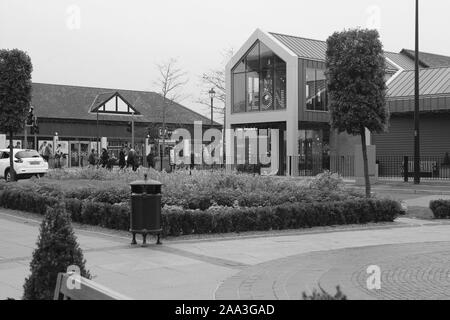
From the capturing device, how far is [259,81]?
1533 inches

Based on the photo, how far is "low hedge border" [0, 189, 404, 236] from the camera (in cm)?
1160

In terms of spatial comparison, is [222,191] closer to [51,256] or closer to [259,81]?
[51,256]

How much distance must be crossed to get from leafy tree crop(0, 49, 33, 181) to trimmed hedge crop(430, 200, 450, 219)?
14373 mm

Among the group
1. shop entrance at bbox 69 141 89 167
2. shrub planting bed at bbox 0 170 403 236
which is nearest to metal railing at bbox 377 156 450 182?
Answer: shrub planting bed at bbox 0 170 403 236

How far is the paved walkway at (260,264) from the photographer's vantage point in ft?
22.4

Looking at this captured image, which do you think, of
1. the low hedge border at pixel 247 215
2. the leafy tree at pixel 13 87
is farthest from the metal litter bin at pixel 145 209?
the leafy tree at pixel 13 87

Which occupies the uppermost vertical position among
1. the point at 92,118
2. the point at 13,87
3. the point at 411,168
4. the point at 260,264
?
the point at 92,118

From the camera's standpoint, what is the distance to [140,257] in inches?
357

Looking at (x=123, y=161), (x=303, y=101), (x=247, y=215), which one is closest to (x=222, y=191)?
(x=247, y=215)

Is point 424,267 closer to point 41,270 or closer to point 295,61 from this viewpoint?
point 41,270

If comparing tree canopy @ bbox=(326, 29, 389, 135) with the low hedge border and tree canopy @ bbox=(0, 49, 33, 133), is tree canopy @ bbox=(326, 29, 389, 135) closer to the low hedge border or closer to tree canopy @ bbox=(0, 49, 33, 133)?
the low hedge border

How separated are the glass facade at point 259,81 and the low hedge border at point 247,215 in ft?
77.1

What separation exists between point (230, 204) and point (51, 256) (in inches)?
341

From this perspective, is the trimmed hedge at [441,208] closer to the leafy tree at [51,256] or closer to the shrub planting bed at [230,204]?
the shrub planting bed at [230,204]
